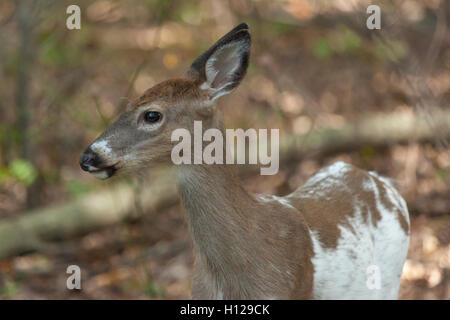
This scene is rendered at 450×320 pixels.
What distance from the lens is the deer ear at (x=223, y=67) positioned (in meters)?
4.20

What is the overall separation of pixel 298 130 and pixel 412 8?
10.3 ft

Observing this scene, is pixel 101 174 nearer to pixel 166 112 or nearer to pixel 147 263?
pixel 166 112

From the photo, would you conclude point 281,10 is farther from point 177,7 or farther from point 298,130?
point 298,130

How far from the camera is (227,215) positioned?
4.17 metres

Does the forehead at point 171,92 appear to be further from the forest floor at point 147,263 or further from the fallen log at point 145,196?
the forest floor at point 147,263

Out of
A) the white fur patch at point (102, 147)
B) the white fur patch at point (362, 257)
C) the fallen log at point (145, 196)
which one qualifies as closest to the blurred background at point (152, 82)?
the fallen log at point (145, 196)

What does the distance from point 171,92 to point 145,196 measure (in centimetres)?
381

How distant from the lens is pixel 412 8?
10625 millimetres

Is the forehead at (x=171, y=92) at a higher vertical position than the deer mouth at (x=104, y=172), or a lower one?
higher

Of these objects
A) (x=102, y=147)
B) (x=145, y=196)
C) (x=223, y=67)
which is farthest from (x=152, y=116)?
(x=145, y=196)

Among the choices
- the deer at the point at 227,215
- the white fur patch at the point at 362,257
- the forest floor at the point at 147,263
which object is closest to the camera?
the deer at the point at 227,215
